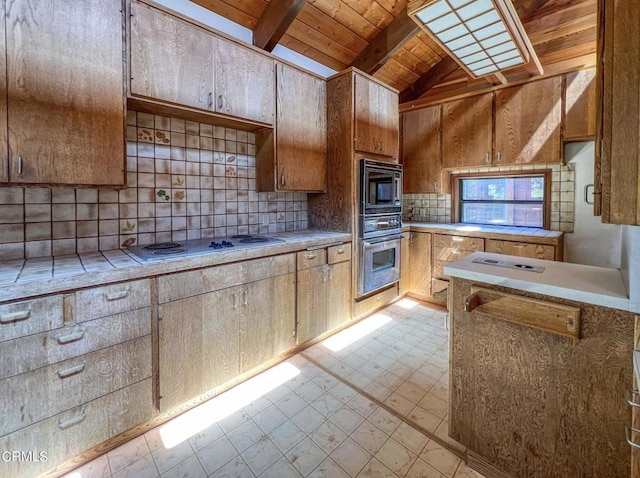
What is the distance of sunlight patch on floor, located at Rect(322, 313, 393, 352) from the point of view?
257 cm

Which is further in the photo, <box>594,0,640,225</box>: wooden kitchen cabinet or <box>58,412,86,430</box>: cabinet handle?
<box>58,412,86,430</box>: cabinet handle

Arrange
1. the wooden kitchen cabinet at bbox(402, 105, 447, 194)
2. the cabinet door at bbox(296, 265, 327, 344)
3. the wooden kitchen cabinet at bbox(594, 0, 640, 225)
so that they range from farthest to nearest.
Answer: the wooden kitchen cabinet at bbox(402, 105, 447, 194), the cabinet door at bbox(296, 265, 327, 344), the wooden kitchen cabinet at bbox(594, 0, 640, 225)

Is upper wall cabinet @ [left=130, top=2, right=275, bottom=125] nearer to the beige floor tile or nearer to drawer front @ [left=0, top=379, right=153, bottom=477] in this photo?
drawer front @ [left=0, top=379, right=153, bottom=477]

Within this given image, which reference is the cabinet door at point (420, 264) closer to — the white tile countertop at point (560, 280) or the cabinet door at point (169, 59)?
the white tile countertop at point (560, 280)

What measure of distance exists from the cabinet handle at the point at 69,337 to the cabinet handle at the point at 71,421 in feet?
1.19

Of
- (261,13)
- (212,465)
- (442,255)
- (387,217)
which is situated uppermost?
(261,13)

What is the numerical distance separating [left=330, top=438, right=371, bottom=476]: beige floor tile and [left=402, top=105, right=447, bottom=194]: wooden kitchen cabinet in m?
2.97

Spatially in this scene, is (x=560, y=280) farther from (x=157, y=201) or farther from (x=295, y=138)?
(x=157, y=201)

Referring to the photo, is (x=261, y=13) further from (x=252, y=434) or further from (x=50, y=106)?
(x=252, y=434)

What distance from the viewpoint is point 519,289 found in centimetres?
117

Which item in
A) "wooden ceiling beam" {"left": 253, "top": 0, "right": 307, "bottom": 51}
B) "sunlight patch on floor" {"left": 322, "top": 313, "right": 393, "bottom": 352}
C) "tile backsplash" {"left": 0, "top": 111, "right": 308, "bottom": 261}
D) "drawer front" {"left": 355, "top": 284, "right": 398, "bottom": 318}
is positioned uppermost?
"wooden ceiling beam" {"left": 253, "top": 0, "right": 307, "bottom": 51}

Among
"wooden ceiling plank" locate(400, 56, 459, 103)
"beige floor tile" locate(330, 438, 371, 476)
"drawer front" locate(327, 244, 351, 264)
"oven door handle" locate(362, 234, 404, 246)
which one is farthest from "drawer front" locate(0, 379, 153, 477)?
"wooden ceiling plank" locate(400, 56, 459, 103)

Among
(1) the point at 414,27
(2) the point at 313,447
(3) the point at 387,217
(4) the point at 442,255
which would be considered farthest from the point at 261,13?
(2) the point at 313,447

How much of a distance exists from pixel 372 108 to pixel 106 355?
288 centimetres
